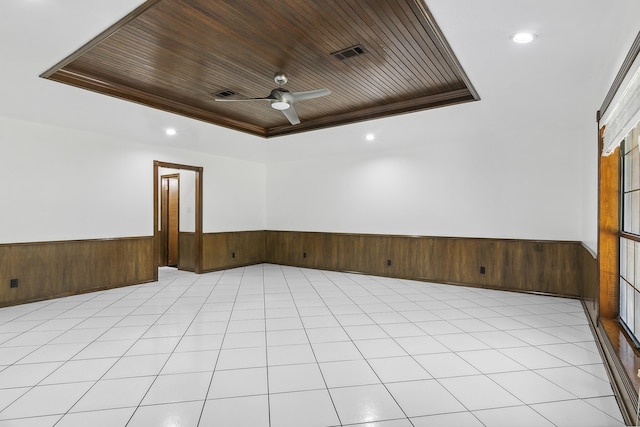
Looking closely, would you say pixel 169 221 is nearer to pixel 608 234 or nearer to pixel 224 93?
pixel 224 93

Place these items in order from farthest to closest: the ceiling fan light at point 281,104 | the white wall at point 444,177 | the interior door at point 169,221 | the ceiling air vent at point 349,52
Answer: the interior door at point 169,221 < the white wall at point 444,177 < the ceiling fan light at point 281,104 < the ceiling air vent at point 349,52

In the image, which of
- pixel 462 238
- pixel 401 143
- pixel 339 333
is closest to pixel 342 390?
pixel 339 333

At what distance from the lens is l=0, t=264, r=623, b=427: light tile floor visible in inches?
80.0

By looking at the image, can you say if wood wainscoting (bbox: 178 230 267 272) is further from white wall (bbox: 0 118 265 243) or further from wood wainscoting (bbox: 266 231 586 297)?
wood wainscoting (bbox: 266 231 586 297)

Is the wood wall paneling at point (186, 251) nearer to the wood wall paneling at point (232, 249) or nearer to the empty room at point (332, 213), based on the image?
the empty room at point (332, 213)

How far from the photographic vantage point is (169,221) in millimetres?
7922

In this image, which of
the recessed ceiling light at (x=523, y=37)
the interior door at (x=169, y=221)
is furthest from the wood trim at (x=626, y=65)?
the interior door at (x=169, y=221)

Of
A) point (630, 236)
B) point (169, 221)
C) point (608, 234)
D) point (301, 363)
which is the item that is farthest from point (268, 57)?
point (169, 221)

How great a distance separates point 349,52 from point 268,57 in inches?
31.1

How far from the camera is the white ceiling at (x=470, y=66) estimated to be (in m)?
2.21

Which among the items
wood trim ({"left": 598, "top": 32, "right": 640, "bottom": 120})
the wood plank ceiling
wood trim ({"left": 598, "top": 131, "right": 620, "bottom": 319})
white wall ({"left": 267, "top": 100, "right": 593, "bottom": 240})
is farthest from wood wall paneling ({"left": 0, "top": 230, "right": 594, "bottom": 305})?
the wood plank ceiling

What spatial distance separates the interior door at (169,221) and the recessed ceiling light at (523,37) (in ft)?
23.3

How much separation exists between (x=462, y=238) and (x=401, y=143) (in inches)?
78.3

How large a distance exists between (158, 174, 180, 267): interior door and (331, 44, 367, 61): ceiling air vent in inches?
225
